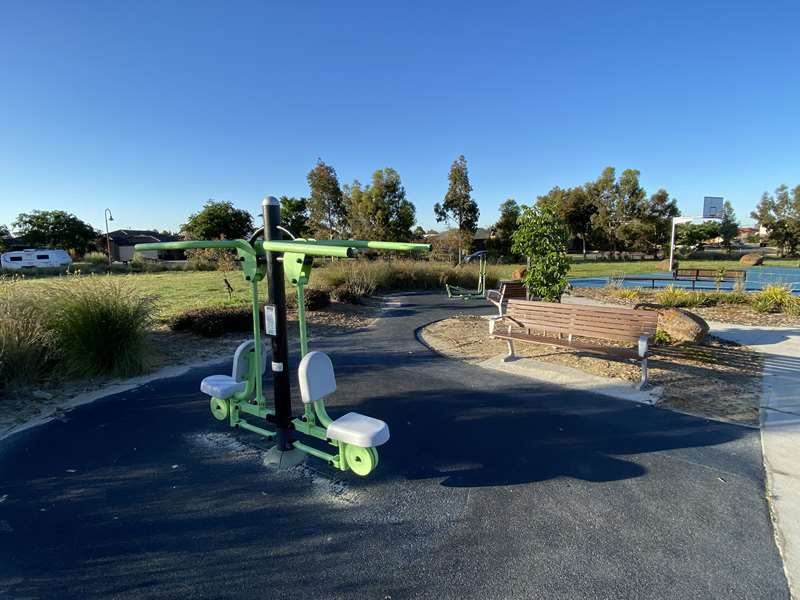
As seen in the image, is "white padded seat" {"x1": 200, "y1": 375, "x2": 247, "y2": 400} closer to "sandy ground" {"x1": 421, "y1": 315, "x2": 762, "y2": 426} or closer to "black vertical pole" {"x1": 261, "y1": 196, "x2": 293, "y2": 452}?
"black vertical pole" {"x1": 261, "y1": 196, "x2": 293, "y2": 452}

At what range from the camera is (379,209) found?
26.8m

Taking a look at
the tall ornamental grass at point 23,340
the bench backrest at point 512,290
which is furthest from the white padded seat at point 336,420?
the bench backrest at point 512,290

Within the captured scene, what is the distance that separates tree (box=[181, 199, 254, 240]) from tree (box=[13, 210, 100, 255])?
1213 cm

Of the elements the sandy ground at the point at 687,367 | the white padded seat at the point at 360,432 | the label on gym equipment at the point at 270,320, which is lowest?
the sandy ground at the point at 687,367

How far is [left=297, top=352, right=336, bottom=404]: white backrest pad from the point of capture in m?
2.93

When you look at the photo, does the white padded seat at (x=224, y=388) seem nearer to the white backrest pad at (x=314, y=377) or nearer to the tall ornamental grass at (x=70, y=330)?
the white backrest pad at (x=314, y=377)

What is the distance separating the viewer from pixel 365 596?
6.60ft

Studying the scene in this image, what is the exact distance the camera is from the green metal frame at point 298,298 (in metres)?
2.65

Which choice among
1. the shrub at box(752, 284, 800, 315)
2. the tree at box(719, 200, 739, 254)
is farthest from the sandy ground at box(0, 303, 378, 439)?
the tree at box(719, 200, 739, 254)

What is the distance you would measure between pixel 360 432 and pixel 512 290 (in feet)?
23.6

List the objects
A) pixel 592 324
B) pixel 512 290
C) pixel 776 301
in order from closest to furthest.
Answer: pixel 592 324, pixel 512 290, pixel 776 301

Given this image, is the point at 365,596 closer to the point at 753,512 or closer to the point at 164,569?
the point at 164,569

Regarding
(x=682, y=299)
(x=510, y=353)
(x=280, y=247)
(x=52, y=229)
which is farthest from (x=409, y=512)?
(x=52, y=229)

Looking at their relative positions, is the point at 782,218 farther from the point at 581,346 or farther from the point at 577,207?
the point at 581,346
